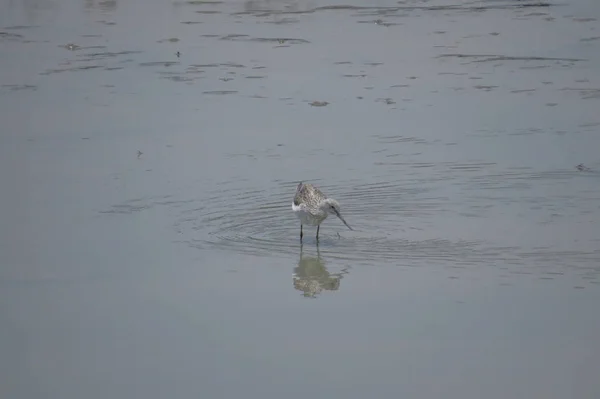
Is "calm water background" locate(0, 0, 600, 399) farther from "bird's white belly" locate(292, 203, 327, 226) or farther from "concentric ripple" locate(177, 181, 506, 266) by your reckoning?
"bird's white belly" locate(292, 203, 327, 226)

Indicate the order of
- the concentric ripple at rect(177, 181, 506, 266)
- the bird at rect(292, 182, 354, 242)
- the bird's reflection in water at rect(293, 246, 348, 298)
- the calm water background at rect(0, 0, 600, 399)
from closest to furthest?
the calm water background at rect(0, 0, 600, 399) → the bird's reflection in water at rect(293, 246, 348, 298) → the concentric ripple at rect(177, 181, 506, 266) → the bird at rect(292, 182, 354, 242)

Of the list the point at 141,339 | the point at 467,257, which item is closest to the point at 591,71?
the point at 467,257

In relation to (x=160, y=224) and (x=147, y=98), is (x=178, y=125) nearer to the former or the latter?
(x=147, y=98)

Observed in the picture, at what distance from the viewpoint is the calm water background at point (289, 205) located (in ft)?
27.1

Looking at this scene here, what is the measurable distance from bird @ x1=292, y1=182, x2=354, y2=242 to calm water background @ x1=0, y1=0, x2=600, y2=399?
257 millimetres

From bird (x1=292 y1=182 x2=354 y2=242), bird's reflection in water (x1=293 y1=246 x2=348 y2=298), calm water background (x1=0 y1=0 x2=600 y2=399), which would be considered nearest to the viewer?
calm water background (x1=0 y1=0 x2=600 y2=399)

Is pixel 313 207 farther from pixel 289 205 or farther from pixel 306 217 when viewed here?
pixel 289 205

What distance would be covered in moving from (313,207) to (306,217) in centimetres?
13

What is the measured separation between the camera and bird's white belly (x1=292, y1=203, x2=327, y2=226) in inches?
440

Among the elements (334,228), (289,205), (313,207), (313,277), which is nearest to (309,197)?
(313,207)

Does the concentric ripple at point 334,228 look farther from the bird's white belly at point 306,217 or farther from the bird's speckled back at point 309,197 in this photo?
the bird's speckled back at point 309,197

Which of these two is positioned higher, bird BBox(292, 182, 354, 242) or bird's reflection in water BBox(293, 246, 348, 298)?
bird BBox(292, 182, 354, 242)

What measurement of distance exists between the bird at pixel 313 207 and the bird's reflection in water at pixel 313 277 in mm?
666

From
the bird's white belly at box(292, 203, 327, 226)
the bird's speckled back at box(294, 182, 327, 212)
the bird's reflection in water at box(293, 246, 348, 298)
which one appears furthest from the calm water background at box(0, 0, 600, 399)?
the bird's speckled back at box(294, 182, 327, 212)
